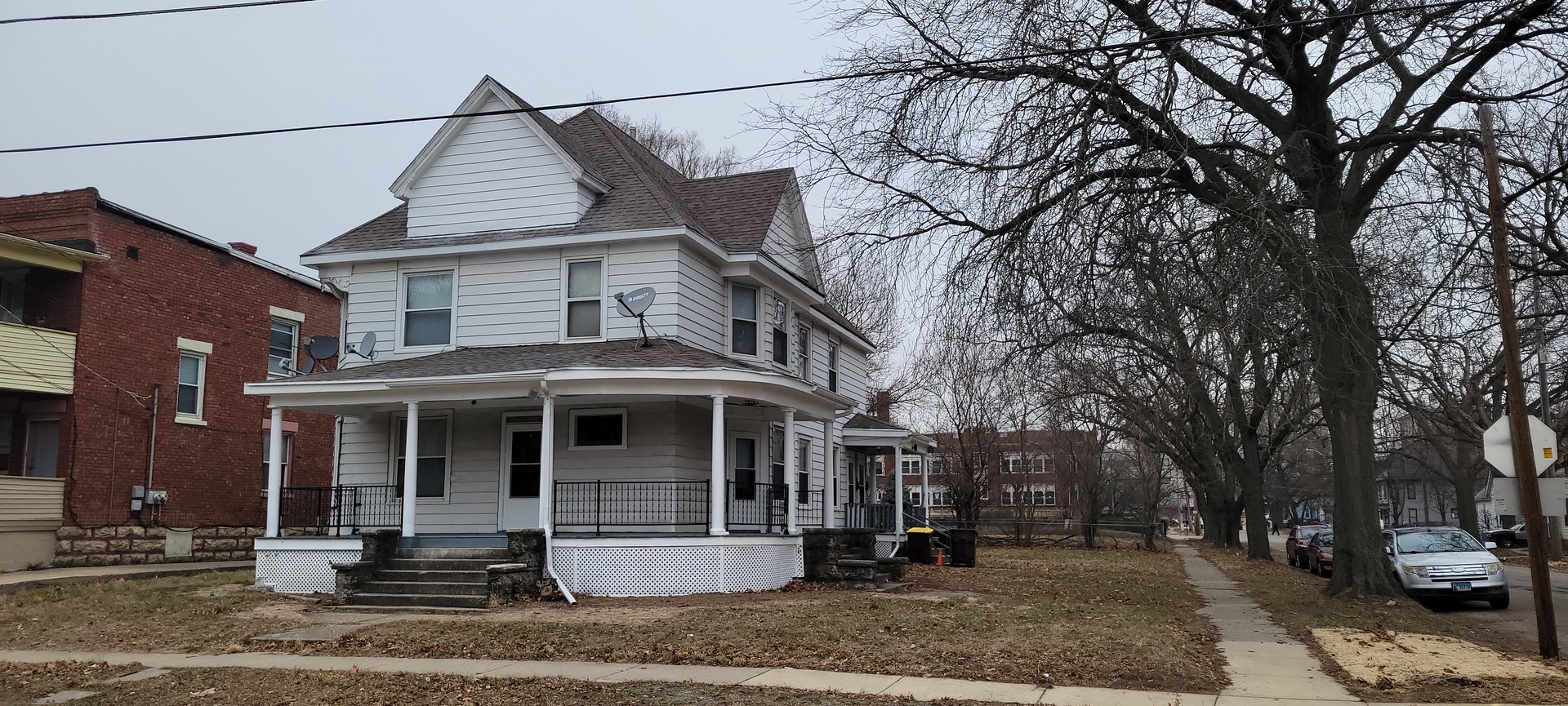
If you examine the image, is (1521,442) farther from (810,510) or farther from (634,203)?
(810,510)

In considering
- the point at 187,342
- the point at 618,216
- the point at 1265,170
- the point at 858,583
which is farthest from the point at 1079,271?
the point at 187,342

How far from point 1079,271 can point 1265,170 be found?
8.67 feet

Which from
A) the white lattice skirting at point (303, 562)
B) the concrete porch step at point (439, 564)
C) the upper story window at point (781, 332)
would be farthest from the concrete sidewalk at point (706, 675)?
the upper story window at point (781, 332)

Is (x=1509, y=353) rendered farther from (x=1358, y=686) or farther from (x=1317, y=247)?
(x=1358, y=686)

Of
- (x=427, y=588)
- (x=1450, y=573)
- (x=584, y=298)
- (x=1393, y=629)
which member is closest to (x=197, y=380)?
(x=584, y=298)

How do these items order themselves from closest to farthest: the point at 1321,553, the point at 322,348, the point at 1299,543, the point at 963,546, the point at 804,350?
the point at 322,348 → the point at 804,350 → the point at 963,546 → the point at 1321,553 → the point at 1299,543

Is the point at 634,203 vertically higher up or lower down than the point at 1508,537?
higher up

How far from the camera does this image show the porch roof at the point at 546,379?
16359 mm

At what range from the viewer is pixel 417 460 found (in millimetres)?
19391

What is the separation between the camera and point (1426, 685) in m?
9.81

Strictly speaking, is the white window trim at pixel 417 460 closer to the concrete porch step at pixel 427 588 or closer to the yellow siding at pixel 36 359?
the concrete porch step at pixel 427 588

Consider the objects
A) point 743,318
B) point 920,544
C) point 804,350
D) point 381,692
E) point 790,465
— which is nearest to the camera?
point 381,692

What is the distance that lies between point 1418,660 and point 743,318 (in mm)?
12528

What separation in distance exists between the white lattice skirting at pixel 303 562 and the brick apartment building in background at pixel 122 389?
24.0 feet
